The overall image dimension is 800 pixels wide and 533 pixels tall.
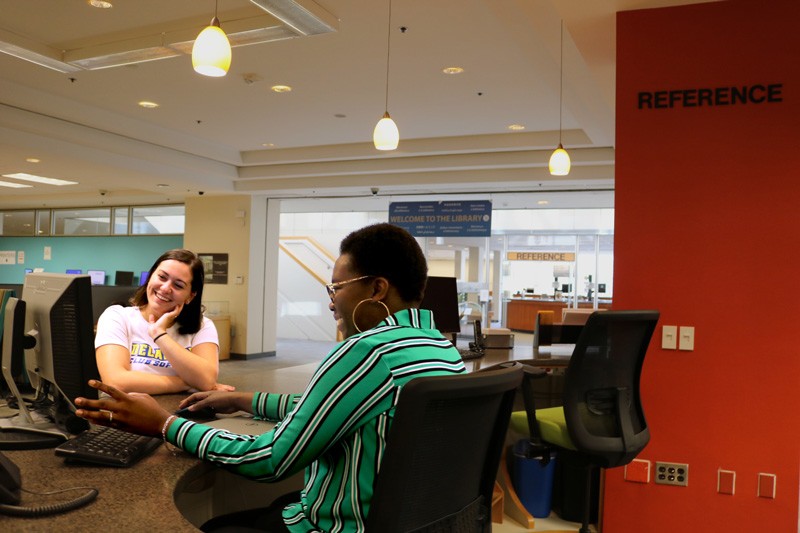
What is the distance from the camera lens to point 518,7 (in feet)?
13.4

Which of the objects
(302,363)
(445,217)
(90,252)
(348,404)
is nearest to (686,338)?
(348,404)

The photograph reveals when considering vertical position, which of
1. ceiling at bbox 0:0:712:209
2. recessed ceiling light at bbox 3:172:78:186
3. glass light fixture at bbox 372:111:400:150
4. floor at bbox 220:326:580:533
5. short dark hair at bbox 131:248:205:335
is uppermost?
ceiling at bbox 0:0:712:209

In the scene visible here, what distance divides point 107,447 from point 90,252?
537 inches

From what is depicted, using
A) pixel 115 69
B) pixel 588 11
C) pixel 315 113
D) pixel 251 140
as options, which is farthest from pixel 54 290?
pixel 251 140

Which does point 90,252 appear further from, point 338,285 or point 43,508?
point 43,508

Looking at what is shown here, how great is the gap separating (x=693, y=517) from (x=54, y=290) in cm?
313

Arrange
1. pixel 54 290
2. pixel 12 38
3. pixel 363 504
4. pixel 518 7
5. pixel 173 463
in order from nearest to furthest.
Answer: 1. pixel 363 504
2. pixel 173 463
3. pixel 54 290
4. pixel 518 7
5. pixel 12 38

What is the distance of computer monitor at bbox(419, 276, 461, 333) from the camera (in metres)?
4.56

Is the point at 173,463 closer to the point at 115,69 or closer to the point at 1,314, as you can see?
the point at 1,314

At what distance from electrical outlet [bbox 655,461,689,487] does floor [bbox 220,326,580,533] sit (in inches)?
33.5

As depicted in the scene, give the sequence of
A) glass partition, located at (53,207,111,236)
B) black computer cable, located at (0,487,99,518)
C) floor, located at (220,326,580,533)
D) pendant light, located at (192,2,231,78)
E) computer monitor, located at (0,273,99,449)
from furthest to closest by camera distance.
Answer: glass partition, located at (53,207,111,236) → floor, located at (220,326,580,533) → pendant light, located at (192,2,231,78) → computer monitor, located at (0,273,99,449) → black computer cable, located at (0,487,99,518)

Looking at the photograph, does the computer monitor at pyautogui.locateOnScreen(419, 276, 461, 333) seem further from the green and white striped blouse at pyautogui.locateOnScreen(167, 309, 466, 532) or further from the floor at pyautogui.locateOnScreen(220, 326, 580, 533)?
the green and white striped blouse at pyautogui.locateOnScreen(167, 309, 466, 532)

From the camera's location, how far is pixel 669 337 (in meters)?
3.37

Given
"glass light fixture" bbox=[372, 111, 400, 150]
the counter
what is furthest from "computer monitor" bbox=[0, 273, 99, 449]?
the counter
